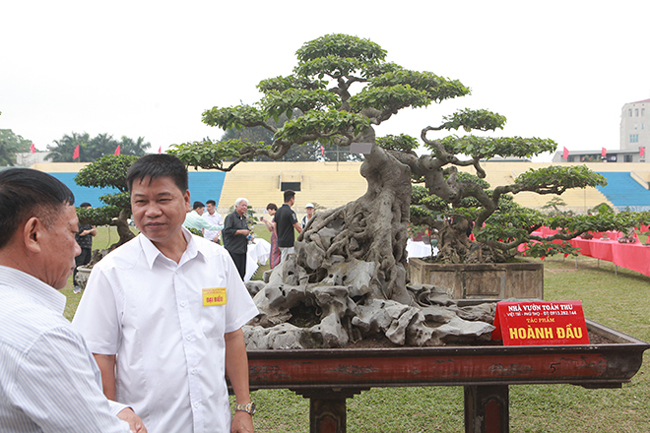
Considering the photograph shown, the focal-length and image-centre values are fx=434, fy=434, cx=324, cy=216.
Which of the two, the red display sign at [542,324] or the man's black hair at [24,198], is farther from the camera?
the red display sign at [542,324]

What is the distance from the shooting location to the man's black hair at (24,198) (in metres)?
0.69

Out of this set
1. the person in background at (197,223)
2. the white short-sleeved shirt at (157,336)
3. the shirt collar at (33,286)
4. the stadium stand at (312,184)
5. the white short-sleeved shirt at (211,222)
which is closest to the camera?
the shirt collar at (33,286)

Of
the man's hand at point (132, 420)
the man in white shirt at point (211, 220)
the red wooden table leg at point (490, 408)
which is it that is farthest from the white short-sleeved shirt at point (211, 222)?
the man's hand at point (132, 420)

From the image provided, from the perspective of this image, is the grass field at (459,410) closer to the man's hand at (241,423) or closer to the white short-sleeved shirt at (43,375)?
the man's hand at (241,423)

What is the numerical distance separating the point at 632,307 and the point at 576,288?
1.28 metres

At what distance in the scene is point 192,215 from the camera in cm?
608

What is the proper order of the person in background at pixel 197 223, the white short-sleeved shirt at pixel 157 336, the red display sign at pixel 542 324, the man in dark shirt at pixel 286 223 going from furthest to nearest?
the person in background at pixel 197 223, the man in dark shirt at pixel 286 223, the red display sign at pixel 542 324, the white short-sleeved shirt at pixel 157 336

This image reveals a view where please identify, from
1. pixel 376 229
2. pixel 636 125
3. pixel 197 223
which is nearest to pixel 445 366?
pixel 376 229

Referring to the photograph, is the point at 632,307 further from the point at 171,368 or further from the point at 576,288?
the point at 171,368

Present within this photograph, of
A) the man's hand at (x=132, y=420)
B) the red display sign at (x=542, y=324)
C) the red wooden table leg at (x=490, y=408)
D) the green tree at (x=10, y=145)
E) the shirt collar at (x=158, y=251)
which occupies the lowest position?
the red wooden table leg at (x=490, y=408)

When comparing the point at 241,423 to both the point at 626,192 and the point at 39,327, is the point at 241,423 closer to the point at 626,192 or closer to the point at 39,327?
the point at 39,327

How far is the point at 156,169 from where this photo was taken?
1.23 m

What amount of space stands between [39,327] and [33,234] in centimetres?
20

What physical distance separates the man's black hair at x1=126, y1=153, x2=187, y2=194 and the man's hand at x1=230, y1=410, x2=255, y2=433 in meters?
0.69
